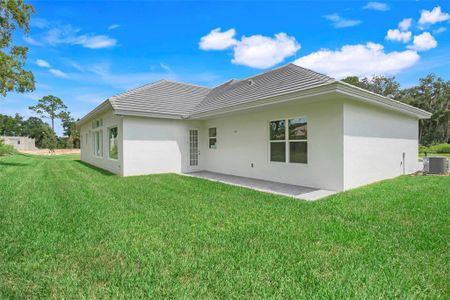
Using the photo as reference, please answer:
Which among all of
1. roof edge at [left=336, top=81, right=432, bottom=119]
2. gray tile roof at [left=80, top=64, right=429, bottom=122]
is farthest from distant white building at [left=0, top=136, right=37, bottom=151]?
roof edge at [left=336, top=81, right=432, bottom=119]

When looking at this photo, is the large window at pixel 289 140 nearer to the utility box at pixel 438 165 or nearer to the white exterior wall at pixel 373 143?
the white exterior wall at pixel 373 143

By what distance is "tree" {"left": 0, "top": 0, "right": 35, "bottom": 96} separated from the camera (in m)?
14.4

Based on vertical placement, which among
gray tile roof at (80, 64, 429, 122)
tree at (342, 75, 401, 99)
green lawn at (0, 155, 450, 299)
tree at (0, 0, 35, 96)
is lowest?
green lawn at (0, 155, 450, 299)

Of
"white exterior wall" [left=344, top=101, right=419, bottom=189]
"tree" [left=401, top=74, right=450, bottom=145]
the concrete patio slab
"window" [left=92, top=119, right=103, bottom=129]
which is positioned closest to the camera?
the concrete patio slab

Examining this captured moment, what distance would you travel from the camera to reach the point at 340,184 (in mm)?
7055

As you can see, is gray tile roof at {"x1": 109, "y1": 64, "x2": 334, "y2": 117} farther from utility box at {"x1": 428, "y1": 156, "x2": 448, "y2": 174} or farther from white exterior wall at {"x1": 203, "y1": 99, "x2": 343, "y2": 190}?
utility box at {"x1": 428, "y1": 156, "x2": 448, "y2": 174}

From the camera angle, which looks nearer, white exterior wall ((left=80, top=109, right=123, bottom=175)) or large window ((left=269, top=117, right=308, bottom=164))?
large window ((left=269, top=117, right=308, bottom=164))

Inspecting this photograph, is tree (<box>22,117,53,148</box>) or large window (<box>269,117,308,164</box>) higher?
tree (<box>22,117,53,148</box>)

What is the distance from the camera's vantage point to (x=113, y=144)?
11805 mm

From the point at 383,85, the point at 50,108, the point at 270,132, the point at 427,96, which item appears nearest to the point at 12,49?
the point at 270,132

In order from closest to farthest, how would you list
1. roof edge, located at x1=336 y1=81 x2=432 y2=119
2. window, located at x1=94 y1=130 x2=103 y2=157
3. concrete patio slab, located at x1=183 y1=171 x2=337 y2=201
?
roof edge, located at x1=336 y1=81 x2=432 y2=119
concrete patio slab, located at x1=183 y1=171 x2=337 y2=201
window, located at x1=94 y1=130 x2=103 y2=157

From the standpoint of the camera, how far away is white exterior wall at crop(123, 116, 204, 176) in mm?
10492

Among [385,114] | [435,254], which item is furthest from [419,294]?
[385,114]

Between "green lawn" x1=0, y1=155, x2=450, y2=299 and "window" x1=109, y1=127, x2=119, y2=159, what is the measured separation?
5232 millimetres
